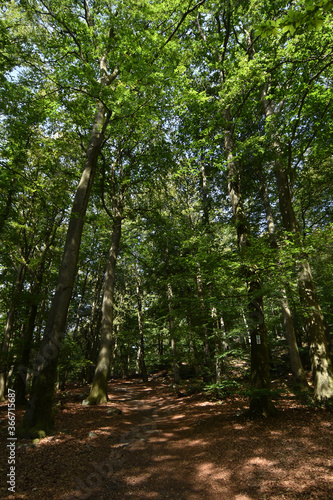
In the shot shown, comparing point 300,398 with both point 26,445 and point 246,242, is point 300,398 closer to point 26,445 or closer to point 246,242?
point 246,242

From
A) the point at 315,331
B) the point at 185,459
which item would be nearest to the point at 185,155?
the point at 315,331

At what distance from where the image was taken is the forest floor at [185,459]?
354cm

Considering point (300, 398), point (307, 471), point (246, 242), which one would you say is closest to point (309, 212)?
point (246, 242)

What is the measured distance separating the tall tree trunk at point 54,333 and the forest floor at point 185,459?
0.51 metres

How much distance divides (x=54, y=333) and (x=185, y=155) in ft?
40.0

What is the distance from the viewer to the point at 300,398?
777 centimetres

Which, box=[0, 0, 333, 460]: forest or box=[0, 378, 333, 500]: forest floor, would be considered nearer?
box=[0, 378, 333, 500]: forest floor

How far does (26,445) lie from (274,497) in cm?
480

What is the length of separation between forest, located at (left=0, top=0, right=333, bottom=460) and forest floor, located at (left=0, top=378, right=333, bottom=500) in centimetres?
78

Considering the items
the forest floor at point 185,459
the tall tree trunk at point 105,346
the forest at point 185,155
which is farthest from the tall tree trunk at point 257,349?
the tall tree trunk at point 105,346

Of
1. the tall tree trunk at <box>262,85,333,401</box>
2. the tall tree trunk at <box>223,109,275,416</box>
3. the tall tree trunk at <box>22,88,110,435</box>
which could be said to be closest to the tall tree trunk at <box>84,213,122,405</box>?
the tall tree trunk at <box>22,88,110,435</box>

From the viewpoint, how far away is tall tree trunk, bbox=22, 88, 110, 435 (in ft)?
18.5

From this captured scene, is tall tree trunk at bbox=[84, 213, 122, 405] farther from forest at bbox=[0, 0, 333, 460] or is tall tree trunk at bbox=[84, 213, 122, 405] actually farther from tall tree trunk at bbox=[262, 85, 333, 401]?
tall tree trunk at bbox=[262, 85, 333, 401]

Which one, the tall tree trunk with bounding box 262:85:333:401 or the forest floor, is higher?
the tall tree trunk with bounding box 262:85:333:401
